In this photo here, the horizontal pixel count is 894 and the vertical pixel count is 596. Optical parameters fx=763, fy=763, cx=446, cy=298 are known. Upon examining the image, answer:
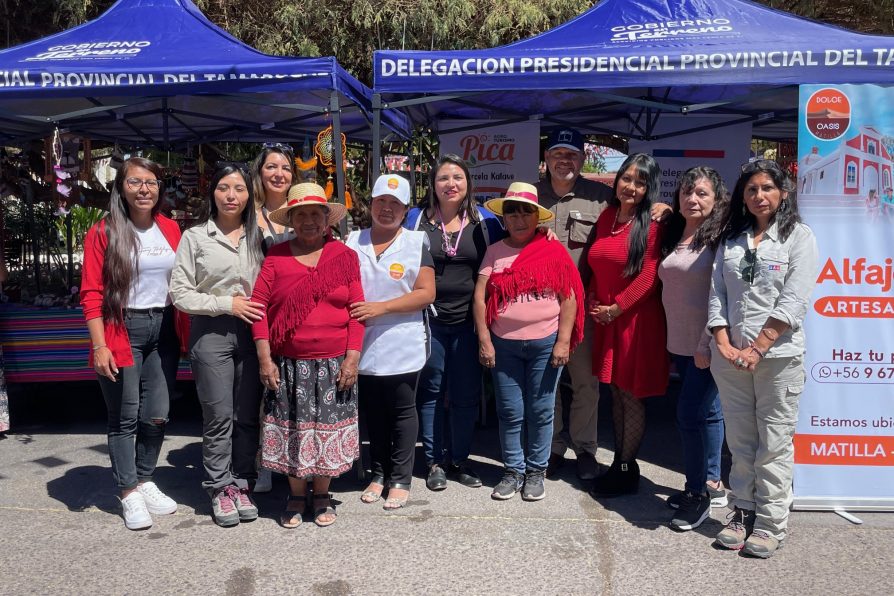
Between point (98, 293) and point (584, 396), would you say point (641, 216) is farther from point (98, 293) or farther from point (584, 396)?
point (98, 293)

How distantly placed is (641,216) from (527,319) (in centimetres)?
80

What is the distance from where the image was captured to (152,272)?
3824 mm

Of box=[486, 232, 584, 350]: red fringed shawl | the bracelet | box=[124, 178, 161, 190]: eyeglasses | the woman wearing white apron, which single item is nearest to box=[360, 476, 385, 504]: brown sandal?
the woman wearing white apron

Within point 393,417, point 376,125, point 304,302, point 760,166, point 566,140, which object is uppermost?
point 376,125

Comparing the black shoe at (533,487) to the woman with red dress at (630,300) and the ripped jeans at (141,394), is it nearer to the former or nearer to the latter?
the woman with red dress at (630,300)

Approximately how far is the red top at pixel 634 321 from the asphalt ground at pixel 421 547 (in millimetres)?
707

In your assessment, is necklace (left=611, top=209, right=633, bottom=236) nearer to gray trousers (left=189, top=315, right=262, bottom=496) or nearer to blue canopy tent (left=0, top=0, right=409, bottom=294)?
blue canopy tent (left=0, top=0, right=409, bottom=294)

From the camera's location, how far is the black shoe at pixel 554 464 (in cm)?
459

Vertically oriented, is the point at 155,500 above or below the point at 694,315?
below

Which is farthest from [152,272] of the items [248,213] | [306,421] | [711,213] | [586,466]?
[711,213]

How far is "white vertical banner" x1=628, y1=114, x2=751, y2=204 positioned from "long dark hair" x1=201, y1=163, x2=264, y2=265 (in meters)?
4.24

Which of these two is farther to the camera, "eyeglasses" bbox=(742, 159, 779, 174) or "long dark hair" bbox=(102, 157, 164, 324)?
"long dark hair" bbox=(102, 157, 164, 324)

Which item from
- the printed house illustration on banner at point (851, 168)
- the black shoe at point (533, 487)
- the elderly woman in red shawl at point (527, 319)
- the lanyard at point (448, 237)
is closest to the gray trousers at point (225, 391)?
the lanyard at point (448, 237)

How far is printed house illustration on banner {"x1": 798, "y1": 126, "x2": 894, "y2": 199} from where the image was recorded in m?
3.86
